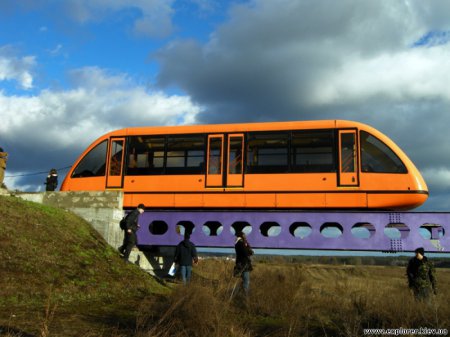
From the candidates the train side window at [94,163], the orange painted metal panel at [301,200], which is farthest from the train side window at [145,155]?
the orange painted metal panel at [301,200]

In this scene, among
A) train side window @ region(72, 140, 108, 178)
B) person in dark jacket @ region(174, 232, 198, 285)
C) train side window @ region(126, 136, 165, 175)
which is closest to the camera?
person in dark jacket @ region(174, 232, 198, 285)

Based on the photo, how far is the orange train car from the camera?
10.8 metres

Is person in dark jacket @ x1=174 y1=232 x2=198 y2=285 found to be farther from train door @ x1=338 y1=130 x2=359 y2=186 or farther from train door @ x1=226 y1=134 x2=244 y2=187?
train door @ x1=338 y1=130 x2=359 y2=186

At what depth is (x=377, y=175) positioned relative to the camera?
35.1 ft

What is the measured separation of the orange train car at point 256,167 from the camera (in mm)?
10766

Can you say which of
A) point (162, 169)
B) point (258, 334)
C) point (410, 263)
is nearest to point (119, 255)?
point (162, 169)

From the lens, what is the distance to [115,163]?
12.5 m

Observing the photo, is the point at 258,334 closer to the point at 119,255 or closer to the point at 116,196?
the point at 119,255

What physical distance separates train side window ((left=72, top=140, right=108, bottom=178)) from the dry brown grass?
4976mm

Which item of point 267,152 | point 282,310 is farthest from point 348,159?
point 282,310

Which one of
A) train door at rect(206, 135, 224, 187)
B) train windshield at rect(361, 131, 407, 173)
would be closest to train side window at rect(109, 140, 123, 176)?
train door at rect(206, 135, 224, 187)

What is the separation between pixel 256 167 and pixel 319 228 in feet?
7.47

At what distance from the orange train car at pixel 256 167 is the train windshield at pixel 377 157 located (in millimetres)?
24

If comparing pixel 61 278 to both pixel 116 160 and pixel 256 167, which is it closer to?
pixel 116 160
